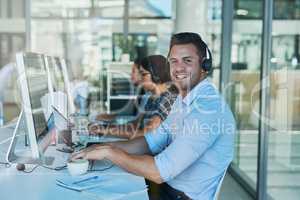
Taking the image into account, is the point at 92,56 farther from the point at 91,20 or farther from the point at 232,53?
the point at 232,53

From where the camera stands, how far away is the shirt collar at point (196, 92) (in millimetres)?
1853

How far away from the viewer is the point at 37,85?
6.93ft

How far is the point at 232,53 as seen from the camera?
16.3ft

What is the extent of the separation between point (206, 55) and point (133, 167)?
603mm

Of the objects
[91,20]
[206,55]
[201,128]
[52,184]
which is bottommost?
[52,184]

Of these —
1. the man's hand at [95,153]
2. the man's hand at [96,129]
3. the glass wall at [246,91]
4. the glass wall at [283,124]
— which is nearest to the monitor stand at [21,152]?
the man's hand at [95,153]

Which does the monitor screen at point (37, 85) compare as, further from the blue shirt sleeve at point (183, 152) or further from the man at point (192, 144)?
the blue shirt sleeve at point (183, 152)

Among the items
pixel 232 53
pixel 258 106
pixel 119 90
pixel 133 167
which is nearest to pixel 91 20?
pixel 119 90

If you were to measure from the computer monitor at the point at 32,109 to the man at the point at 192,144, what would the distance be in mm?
187

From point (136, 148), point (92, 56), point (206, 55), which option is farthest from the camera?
point (92, 56)

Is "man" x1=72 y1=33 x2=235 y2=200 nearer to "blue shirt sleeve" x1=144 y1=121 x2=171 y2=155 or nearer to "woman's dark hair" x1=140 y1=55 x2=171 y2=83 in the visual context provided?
"blue shirt sleeve" x1=144 y1=121 x2=171 y2=155

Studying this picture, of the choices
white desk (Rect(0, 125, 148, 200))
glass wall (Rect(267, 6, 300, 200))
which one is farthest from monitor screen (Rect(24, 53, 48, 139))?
glass wall (Rect(267, 6, 300, 200))

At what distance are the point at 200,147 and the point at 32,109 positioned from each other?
0.72m

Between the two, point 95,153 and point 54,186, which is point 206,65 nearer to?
point 95,153
